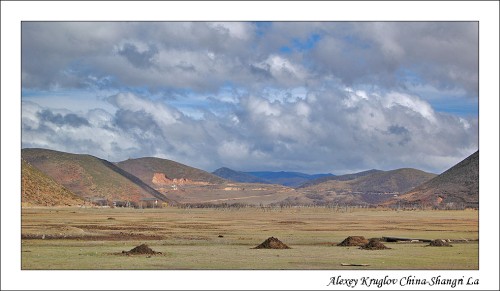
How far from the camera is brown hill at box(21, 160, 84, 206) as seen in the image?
166 metres

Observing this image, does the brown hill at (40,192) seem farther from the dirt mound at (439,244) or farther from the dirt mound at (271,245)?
the dirt mound at (439,244)

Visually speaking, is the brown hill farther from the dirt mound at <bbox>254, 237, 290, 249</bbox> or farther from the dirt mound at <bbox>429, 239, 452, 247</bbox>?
the dirt mound at <bbox>429, 239, 452, 247</bbox>

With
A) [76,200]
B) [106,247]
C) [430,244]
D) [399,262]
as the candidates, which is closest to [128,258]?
[106,247]

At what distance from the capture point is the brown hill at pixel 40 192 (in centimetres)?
16588

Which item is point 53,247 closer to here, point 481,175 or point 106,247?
point 106,247

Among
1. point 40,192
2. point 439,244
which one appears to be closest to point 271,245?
point 439,244

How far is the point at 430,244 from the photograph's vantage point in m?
55.3

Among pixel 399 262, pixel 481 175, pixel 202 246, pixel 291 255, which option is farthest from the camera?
pixel 202 246

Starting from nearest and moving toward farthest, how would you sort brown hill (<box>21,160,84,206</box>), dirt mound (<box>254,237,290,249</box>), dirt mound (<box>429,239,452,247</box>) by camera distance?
dirt mound (<box>254,237,290,249</box>)
dirt mound (<box>429,239,452,247</box>)
brown hill (<box>21,160,84,206</box>)

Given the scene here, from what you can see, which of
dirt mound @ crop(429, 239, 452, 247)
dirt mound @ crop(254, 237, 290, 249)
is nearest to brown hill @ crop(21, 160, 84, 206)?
dirt mound @ crop(254, 237, 290, 249)

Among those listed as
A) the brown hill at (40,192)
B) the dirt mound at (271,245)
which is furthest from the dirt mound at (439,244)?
the brown hill at (40,192)

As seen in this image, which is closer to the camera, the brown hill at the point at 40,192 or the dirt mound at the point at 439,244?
the dirt mound at the point at 439,244

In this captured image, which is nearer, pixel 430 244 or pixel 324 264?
pixel 324 264

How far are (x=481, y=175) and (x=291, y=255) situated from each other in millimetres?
13395
